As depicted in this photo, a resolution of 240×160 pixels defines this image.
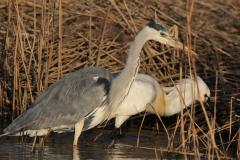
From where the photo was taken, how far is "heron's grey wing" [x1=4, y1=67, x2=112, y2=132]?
4.54 metres

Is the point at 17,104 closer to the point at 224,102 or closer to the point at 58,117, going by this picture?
the point at 58,117

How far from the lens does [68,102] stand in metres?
4.62

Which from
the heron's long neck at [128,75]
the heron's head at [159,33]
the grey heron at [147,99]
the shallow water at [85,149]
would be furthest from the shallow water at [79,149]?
the heron's head at [159,33]

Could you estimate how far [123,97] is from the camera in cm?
455

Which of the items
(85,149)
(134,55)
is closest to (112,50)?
(134,55)

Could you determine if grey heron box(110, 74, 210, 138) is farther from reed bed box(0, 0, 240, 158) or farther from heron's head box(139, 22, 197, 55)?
heron's head box(139, 22, 197, 55)

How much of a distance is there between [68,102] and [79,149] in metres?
0.66

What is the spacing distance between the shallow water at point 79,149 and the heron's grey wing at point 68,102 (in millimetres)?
289

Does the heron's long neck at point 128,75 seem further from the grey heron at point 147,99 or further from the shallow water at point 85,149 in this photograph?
the shallow water at point 85,149

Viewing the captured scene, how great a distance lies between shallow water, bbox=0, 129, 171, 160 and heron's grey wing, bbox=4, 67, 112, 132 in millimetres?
289

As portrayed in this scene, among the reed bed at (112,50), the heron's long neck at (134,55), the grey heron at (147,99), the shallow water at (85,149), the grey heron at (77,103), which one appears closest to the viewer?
the shallow water at (85,149)

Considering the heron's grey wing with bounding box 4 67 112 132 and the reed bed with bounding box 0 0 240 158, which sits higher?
the reed bed with bounding box 0 0 240 158

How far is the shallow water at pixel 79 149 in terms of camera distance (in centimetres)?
397

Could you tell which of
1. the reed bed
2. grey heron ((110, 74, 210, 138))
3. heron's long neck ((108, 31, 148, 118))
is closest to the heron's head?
heron's long neck ((108, 31, 148, 118))
